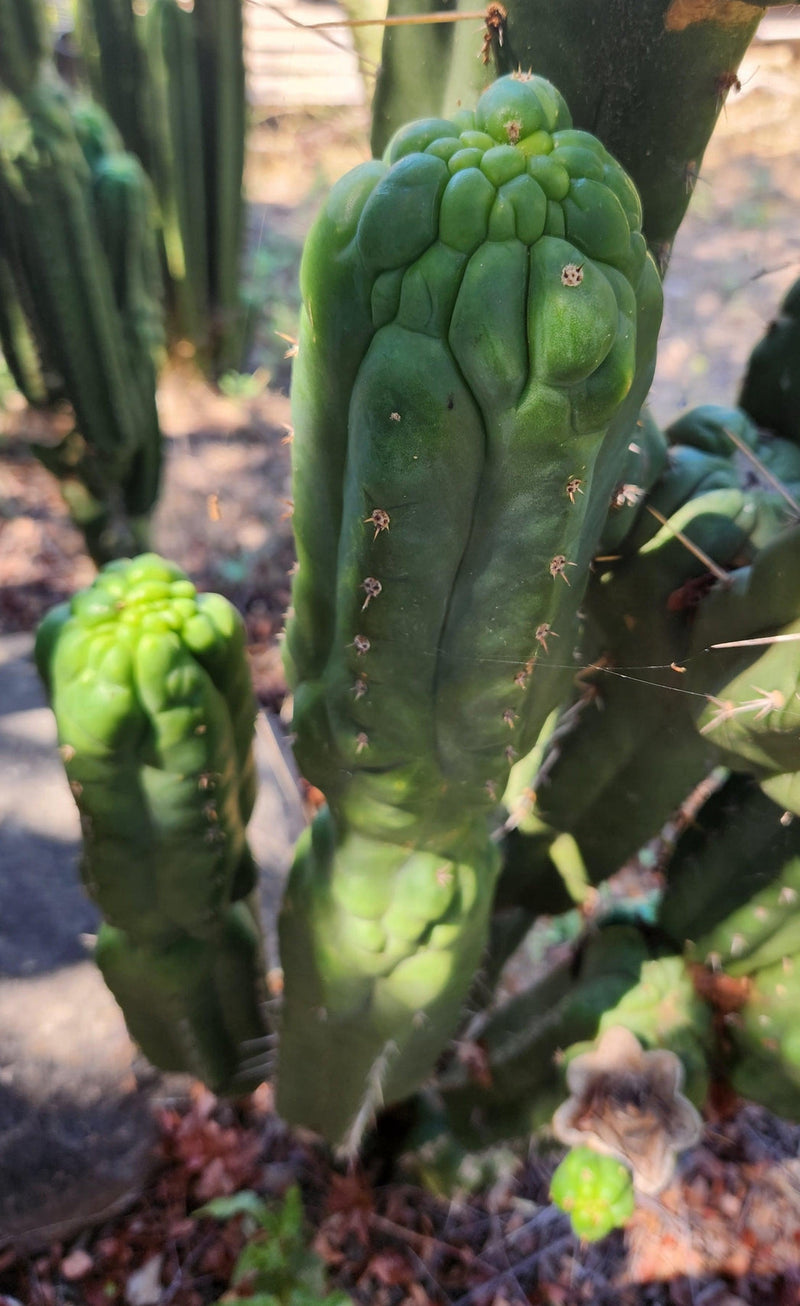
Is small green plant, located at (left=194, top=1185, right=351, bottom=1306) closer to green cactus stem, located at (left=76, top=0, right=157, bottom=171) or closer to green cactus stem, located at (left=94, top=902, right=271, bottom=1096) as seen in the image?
Result: green cactus stem, located at (left=94, top=902, right=271, bottom=1096)

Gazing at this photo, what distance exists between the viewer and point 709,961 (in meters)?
1.45


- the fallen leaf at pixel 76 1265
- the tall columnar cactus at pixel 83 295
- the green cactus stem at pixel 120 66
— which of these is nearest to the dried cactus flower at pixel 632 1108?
the fallen leaf at pixel 76 1265

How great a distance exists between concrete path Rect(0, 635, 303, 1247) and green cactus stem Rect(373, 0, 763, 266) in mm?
1580

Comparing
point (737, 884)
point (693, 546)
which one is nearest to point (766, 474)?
point (693, 546)

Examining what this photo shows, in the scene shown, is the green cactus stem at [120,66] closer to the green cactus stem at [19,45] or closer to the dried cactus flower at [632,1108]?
the green cactus stem at [19,45]

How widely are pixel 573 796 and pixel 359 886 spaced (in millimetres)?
445

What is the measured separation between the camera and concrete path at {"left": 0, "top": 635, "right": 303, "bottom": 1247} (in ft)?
5.83

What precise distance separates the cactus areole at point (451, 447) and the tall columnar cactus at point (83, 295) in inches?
67.8

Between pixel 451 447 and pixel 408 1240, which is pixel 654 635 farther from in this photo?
pixel 408 1240

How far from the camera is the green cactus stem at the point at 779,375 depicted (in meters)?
1.40

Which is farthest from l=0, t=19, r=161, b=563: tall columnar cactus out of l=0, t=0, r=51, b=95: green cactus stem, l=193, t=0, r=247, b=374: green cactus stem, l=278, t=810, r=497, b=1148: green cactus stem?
l=278, t=810, r=497, b=1148: green cactus stem

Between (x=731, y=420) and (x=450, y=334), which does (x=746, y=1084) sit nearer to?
(x=731, y=420)

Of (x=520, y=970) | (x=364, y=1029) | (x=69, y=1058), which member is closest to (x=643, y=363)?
(x=364, y=1029)

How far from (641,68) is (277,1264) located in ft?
6.22
